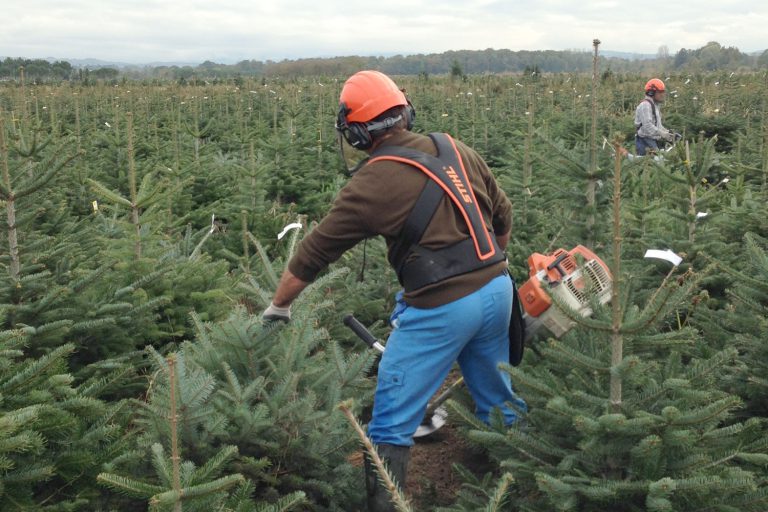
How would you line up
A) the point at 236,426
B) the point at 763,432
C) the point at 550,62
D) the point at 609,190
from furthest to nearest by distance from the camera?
the point at 550,62
the point at 609,190
the point at 763,432
the point at 236,426

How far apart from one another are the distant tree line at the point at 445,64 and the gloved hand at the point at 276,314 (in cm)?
4422

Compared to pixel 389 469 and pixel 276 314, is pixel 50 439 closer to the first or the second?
pixel 276 314

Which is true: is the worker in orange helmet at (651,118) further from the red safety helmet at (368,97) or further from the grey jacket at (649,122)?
the red safety helmet at (368,97)

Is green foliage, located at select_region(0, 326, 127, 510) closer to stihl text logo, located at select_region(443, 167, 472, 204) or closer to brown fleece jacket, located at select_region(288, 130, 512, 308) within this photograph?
brown fleece jacket, located at select_region(288, 130, 512, 308)

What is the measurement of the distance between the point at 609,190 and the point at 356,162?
6.20 feet

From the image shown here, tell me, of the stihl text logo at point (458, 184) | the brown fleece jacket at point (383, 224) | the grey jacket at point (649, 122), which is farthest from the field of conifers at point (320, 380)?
the grey jacket at point (649, 122)

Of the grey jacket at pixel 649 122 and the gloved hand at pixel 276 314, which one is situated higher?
Result: the grey jacket at pixel 649 122

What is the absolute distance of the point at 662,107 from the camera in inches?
795

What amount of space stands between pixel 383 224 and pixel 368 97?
65 centimetres

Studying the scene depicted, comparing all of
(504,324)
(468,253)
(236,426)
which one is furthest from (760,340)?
(236,426)

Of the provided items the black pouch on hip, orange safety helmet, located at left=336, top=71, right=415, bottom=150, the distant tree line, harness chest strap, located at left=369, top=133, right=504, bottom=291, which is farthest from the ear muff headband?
the distant tree line

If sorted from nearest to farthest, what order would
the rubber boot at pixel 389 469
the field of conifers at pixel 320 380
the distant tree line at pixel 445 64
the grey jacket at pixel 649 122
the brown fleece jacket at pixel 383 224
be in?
the field of conifers at pixel 320 380, the brown fleece jacket at pixel 383 224, the rubber boot at pixel 389 469, the grey jacket at pixel 649 122, the distant tree line at pixel 445 64

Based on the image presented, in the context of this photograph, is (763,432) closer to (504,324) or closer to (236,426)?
Answer: (504,324)

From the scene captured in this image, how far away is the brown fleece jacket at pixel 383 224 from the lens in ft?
11.5
